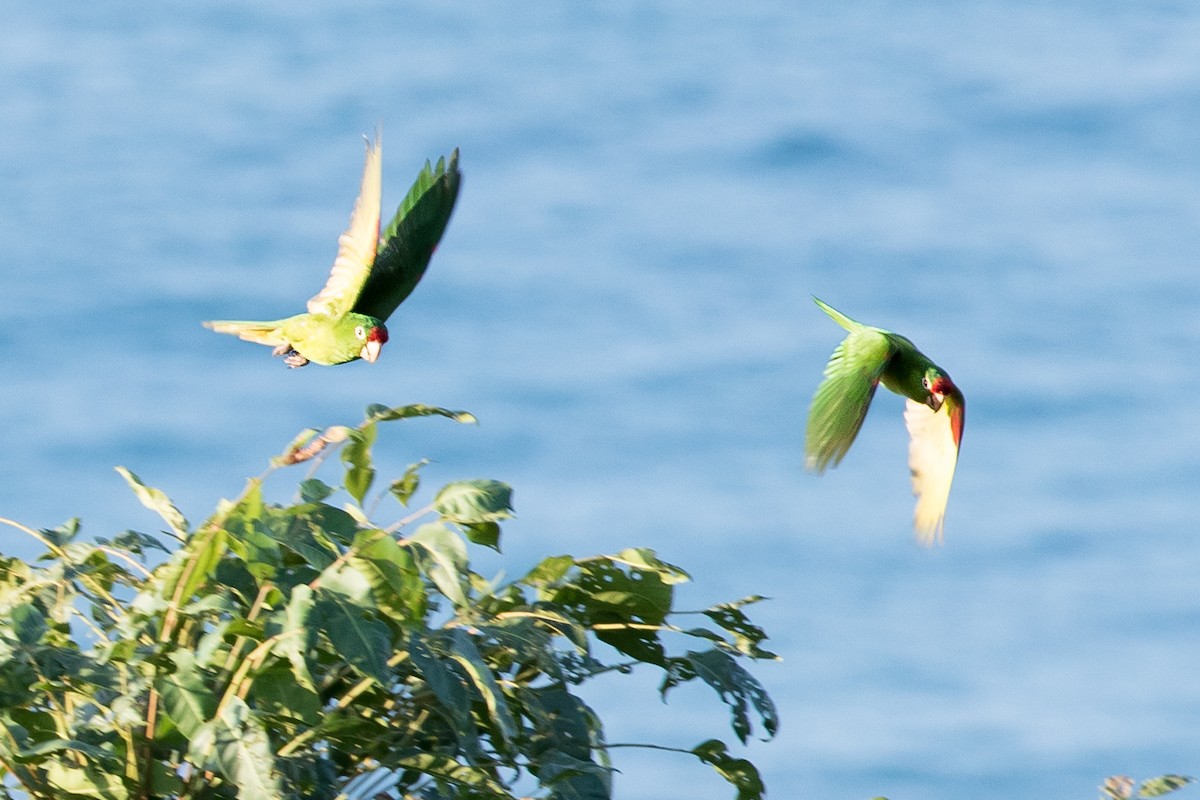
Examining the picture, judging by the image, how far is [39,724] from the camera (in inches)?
168

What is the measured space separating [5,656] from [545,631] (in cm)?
141

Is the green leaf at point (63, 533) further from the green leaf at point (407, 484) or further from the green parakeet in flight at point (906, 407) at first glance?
the green parakeet in flight at point (906, 407)

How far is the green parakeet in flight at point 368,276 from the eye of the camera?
512 cm

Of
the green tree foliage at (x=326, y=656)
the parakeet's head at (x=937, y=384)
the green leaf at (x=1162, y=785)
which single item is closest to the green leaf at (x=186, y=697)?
the green tree foliage at (x=326, y=656)

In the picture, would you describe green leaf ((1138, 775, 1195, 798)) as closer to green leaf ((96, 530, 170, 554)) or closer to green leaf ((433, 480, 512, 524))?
green leaf ((433, 480, 512, 524))

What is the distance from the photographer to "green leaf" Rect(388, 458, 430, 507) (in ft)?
13.4

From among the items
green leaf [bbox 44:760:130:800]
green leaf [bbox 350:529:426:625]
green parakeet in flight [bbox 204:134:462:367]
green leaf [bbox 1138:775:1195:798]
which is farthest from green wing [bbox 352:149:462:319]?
green leaf [bbox 1138:775:1195:798]

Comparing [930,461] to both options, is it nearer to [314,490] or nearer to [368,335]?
[368,335]

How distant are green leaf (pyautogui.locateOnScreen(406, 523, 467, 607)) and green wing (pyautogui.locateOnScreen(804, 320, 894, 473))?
1.26 meters

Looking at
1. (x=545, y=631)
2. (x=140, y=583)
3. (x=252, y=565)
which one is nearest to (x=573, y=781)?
(x=545, y=631)

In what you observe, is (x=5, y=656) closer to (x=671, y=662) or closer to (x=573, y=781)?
(x=573, y=781)

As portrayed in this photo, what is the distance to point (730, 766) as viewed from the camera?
177 inches

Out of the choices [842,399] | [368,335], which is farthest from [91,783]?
[842,399]

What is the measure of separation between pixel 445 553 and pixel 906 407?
8.32 feet
